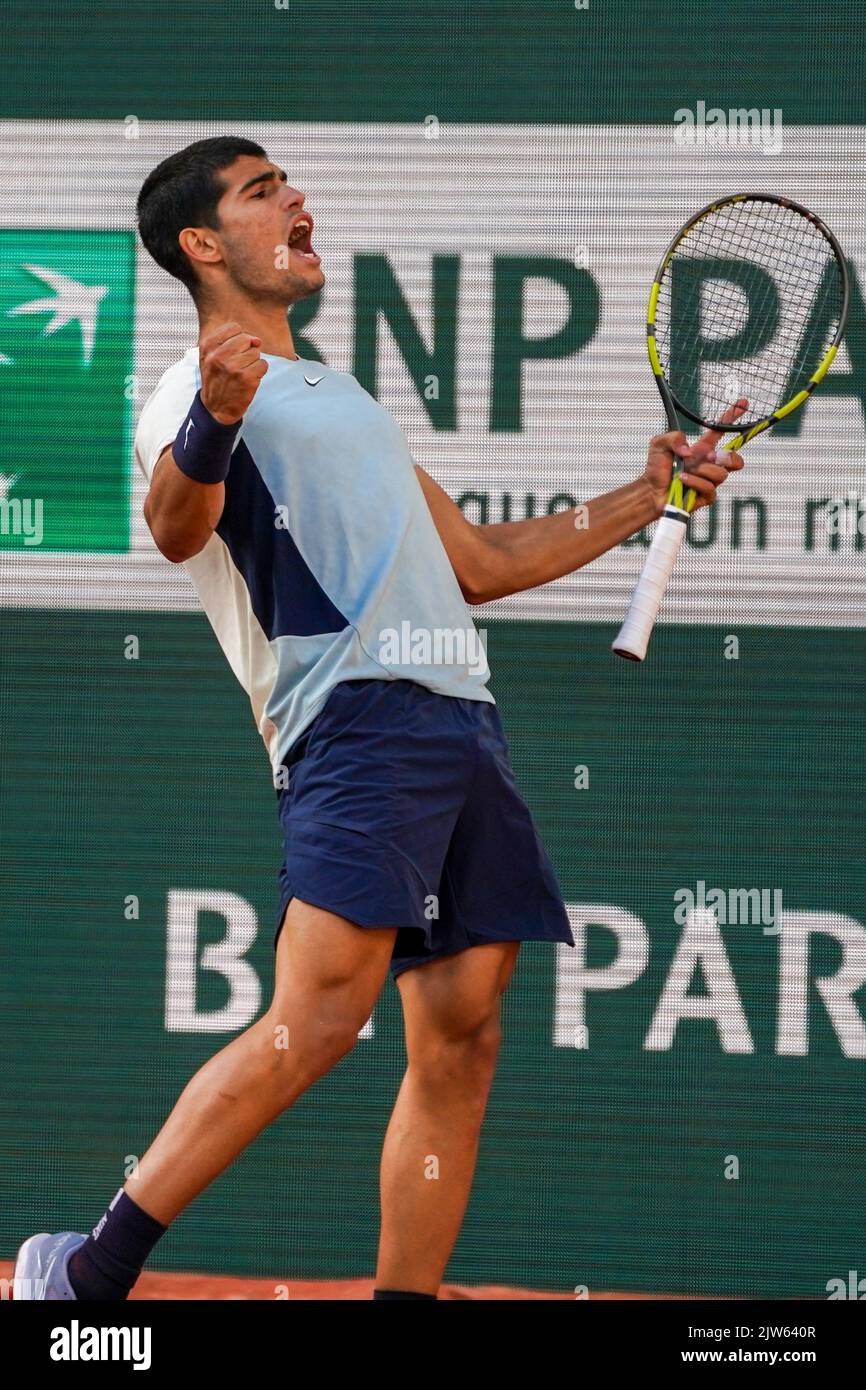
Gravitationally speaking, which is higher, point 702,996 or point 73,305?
point 73,305

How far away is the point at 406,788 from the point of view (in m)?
2.47

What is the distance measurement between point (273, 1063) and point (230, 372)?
0.86 metres

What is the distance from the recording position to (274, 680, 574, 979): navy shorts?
2.42 metres

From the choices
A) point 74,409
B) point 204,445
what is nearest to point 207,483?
point 204,445

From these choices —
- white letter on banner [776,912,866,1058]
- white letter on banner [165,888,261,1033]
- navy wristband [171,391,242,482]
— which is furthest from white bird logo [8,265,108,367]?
white letter on banner [776,912,866,1058]

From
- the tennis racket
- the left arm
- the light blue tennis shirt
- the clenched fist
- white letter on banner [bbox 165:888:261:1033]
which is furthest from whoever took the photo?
white letter on banner [bbox 165:888:261:1033]

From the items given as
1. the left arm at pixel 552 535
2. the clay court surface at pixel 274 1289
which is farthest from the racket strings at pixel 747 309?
the clay court surface at pixel 274 1289

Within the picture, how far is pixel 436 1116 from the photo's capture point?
2.68 m

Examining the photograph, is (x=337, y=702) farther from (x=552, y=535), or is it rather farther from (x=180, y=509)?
(x=552, y=535)

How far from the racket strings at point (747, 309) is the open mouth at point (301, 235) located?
81 cm

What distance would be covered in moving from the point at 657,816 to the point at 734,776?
16 centimetres

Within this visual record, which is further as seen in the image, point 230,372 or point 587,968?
point 587,968

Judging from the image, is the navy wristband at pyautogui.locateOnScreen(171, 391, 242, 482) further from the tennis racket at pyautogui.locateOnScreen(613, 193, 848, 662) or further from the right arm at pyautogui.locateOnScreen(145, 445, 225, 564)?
the tennis racket at pyautogui.locateOnScreen(613, 193, 848, 662)

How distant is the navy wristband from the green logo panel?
117 centimetres
